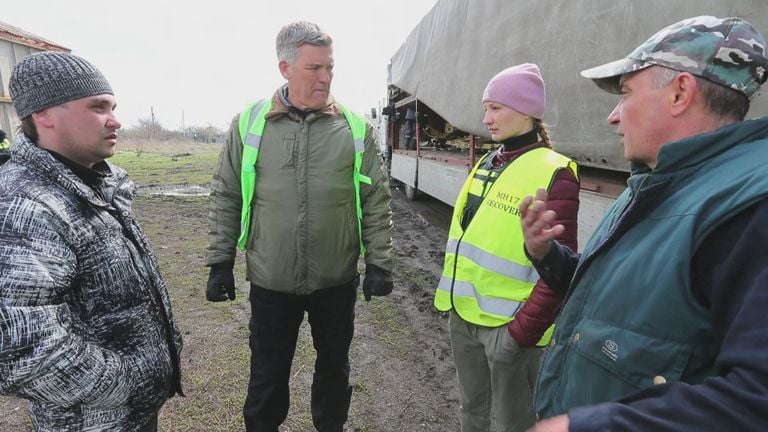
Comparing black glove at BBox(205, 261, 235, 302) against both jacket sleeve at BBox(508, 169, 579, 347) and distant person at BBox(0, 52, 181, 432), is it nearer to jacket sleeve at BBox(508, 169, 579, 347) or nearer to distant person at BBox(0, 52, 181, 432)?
distant person at BBox(0, 52, 181, 432)

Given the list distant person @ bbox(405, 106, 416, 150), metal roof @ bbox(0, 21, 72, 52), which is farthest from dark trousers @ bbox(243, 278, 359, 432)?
metal roof @ bbox(0, 21, 72, 52)

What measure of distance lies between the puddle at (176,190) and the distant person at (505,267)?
1061 centimetres

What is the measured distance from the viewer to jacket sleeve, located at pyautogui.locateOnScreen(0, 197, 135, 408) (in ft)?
3.51

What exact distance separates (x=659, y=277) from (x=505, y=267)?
942 mm

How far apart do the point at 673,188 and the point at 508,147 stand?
1.07 metres

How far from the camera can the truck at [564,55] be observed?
2.23m

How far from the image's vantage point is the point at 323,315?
7.55ft

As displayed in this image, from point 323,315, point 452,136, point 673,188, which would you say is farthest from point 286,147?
point 452,136

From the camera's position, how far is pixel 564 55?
2855 millimetres

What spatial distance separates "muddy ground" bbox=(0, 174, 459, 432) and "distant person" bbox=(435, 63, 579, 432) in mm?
791

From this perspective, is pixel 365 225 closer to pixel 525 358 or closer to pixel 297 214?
pixel 297 214

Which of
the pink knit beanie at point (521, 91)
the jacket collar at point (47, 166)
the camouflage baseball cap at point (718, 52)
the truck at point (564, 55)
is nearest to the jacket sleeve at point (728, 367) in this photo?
the camouflage baseball cap at point (718, 52)

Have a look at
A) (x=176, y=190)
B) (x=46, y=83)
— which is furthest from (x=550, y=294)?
(x=176, y=190)

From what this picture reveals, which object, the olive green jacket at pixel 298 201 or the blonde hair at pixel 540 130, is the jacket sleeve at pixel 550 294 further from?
the olive green jacket at pixel 298 201
